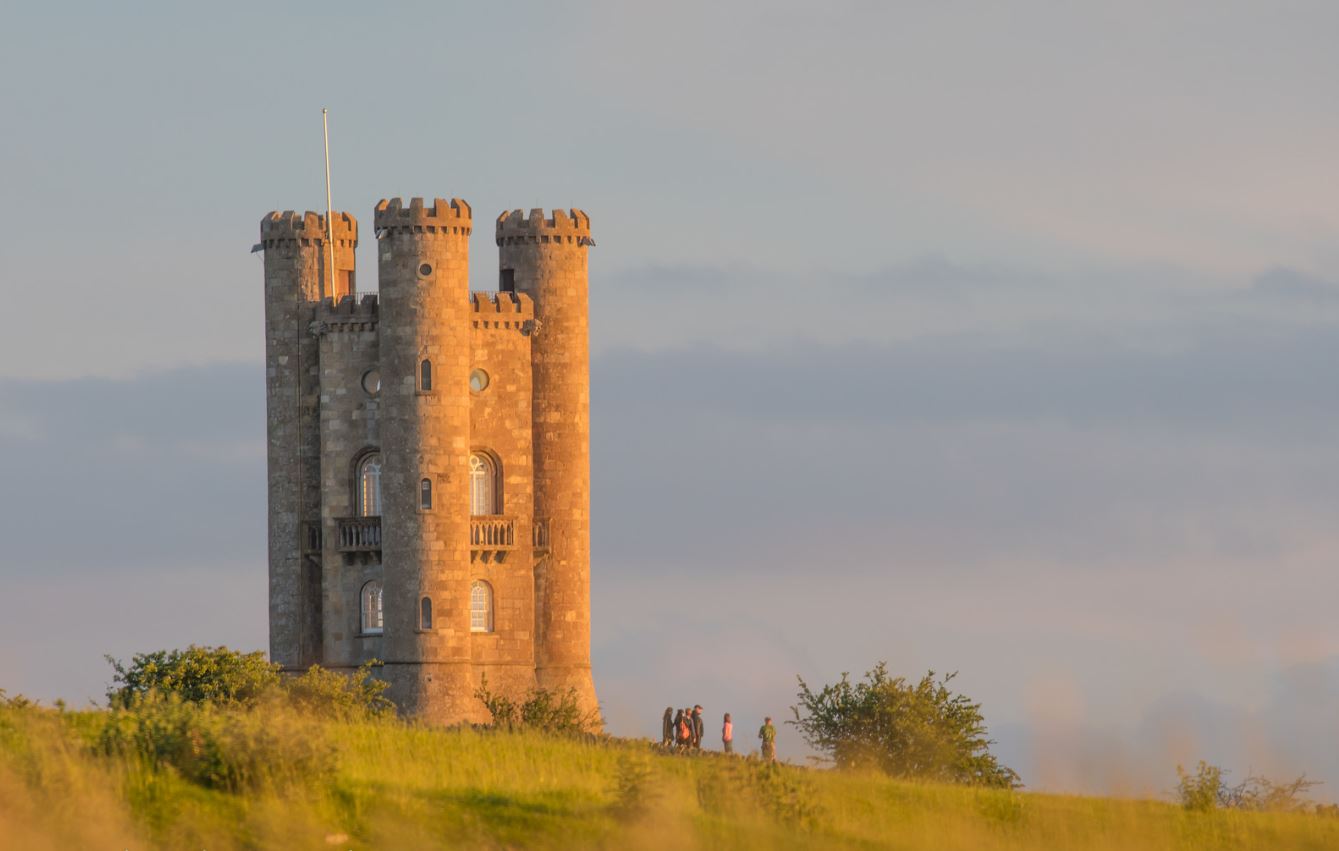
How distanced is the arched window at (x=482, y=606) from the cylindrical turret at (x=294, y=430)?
472cm

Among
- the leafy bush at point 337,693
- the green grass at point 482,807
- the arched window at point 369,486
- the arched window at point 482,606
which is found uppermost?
the arched window at point 369,486

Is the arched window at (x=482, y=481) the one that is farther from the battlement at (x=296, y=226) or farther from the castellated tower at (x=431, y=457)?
the battlement at (x=296, y=226)

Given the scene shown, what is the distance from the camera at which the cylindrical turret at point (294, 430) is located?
8269 cm

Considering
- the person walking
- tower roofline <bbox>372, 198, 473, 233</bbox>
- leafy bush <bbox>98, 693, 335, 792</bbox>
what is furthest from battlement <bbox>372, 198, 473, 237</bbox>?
leafy bush <bbox>98, 693, 335, 792</bbox>

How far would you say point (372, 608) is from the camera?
81812 millimetres

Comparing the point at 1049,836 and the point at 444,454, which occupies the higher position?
the point at 444,454

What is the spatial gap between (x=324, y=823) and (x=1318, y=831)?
1968cm

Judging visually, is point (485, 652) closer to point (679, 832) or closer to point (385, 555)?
point (385, 555)

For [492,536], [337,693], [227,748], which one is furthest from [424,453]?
[227,748]

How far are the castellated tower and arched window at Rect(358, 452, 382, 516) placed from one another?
0.19 ft

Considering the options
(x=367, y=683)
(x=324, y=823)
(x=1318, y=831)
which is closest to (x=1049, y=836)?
(x=1318, y=831)

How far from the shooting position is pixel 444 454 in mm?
80125

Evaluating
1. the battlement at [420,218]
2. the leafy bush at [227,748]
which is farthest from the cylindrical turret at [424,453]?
the leafy bush at [227,748]

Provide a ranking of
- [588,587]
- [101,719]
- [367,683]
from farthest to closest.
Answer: [588,587], [367,683], [101,719]
